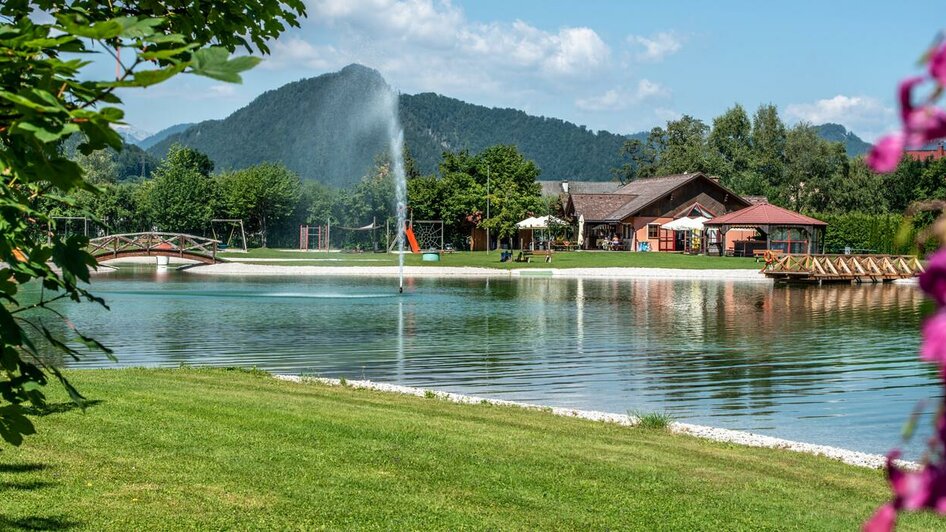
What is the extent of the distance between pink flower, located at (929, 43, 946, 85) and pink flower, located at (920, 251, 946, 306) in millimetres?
188

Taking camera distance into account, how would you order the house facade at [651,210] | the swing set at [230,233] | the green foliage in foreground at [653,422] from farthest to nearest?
the swing set at [230,233]
the house facade at [651,210]
the green foliage in foreground at [653,422]

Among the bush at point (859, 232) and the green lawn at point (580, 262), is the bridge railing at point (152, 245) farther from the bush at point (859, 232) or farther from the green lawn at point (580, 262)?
the bush at point (859, 232)

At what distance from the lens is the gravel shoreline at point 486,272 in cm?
5466

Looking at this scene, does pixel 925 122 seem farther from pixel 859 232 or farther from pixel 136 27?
pixel 859 232

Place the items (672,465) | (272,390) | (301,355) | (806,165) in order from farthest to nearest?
(806,165)
(301,355)
(272,390)
(672,465)

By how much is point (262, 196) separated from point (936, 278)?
89300mm

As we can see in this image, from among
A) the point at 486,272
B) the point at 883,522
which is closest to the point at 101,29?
the point at 883,522

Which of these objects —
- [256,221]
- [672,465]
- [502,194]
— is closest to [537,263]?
[502,194]

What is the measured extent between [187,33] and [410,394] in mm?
10138

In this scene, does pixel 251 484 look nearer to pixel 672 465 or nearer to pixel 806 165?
pixel 672 465

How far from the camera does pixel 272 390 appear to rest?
43.6ft

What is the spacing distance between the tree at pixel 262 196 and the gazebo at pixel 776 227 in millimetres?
37633

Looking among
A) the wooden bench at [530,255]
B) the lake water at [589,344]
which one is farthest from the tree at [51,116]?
the wooden bench at [530,255]

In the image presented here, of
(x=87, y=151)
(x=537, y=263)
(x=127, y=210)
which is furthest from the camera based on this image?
(x=127, y=210)
